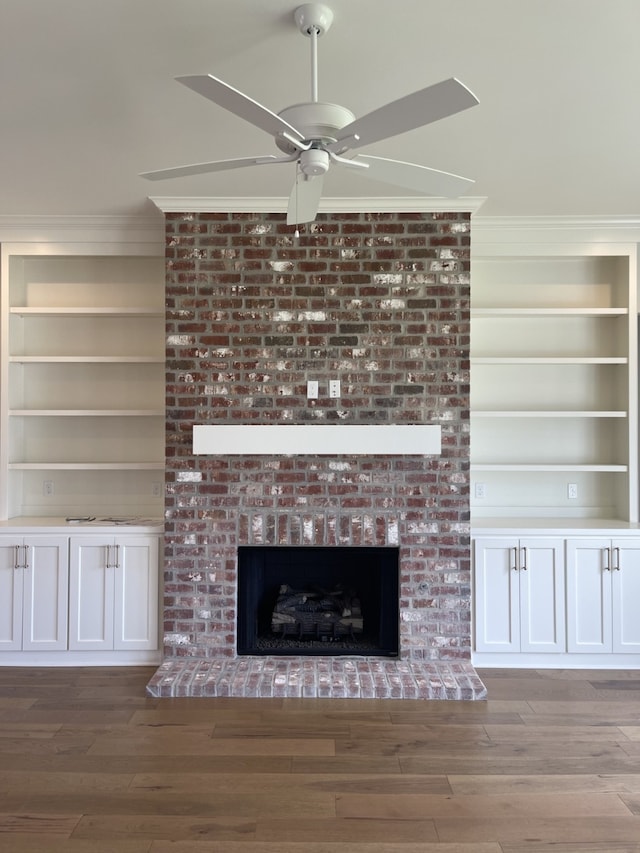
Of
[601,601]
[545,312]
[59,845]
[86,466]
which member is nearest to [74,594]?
[86,466]

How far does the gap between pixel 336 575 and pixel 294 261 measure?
1.95 m

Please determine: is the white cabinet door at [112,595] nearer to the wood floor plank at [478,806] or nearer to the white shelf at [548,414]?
the wood floor plank at [478,806]

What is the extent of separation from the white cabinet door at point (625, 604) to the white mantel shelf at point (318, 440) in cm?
132

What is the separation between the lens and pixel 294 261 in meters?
3.52

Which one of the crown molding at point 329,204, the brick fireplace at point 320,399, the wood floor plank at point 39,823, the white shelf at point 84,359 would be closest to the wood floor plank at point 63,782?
the wood floor plank at point 39,823

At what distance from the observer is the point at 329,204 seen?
3.48 m

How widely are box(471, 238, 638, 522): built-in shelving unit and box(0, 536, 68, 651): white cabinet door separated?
2.66 m

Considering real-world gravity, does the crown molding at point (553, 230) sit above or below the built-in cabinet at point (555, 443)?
above

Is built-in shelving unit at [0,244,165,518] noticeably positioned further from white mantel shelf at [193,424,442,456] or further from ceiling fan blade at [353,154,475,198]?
ceiling fan blade at [353,154,475,198]

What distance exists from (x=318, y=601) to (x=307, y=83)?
282 cm

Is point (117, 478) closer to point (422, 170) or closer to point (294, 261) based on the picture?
point (294, 261)

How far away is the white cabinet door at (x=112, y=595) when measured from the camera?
363 cm

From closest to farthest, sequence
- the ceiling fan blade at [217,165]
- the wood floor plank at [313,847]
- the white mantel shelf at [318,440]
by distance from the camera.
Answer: the ceiling fan blade at [217,165], the wood floor plank at [313,847], the white mantel shelf at [318,440]

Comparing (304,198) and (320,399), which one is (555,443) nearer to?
(320,399)
